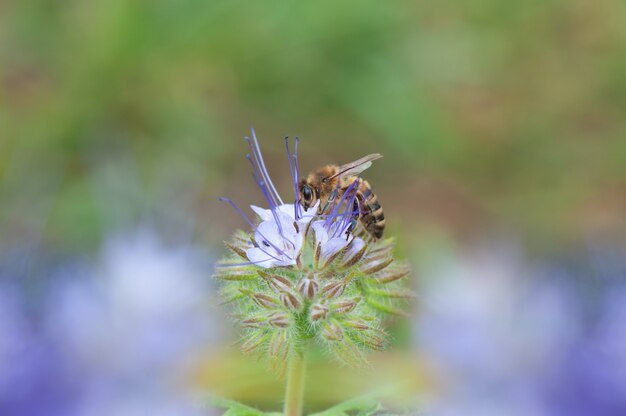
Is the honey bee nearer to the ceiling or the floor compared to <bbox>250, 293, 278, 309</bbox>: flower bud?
nearer to the ceiling

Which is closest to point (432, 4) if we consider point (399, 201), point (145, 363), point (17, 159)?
point (399, 201)

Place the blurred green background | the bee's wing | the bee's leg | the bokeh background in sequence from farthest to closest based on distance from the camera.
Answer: the blurred green background < the bokeh background < the bee's wing < the bee's leg

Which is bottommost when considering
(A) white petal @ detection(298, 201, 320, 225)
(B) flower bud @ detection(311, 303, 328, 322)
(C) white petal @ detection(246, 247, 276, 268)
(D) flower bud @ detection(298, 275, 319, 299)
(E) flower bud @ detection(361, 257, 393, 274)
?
(B) flower bud @ detection(311, 303, 328, 322)

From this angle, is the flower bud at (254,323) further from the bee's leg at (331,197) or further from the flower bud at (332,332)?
the bee's leg at (331,197)

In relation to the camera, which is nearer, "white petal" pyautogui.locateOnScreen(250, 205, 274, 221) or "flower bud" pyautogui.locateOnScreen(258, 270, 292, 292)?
"flower bud" pyautogui.locateOnScreen(258, 270, 292, 292)

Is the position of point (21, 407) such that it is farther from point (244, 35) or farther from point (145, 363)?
point (244, 35)

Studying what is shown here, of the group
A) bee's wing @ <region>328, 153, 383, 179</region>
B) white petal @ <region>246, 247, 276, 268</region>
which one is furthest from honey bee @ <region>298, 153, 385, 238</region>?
white petal @ <region>246, 247, 276, 268</region>

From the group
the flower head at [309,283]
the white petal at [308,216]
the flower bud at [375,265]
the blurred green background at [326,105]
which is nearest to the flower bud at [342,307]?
the flower head at [309,283]

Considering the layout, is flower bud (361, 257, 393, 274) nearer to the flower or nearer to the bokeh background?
the flower
